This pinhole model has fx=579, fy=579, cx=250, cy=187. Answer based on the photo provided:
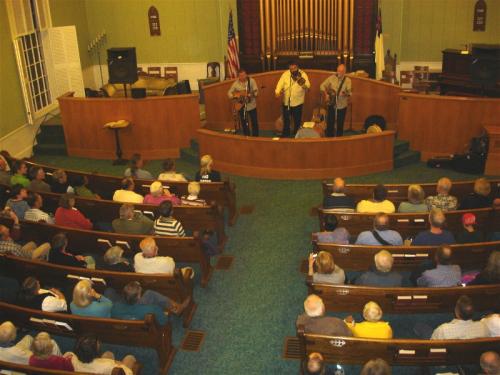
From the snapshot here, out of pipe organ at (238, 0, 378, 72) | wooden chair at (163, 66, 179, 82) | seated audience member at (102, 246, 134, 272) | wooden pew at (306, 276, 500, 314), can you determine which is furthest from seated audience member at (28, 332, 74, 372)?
wooden chair at (163, 66, 179, 82)

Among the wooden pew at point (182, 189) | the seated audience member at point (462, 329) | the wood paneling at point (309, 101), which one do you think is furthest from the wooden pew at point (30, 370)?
the wood paneling at point (309, 101)

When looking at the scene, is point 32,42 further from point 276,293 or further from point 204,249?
point 276,293

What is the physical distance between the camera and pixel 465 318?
4.48m

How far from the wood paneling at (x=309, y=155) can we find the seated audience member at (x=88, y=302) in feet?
15.1

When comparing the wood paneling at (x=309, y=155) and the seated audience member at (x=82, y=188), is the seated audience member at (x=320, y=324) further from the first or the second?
the wood paneling at (x=309, y=155)

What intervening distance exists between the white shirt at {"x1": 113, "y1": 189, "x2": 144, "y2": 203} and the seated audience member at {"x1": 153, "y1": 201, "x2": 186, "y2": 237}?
0.91 metres

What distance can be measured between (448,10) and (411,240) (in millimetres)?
8748

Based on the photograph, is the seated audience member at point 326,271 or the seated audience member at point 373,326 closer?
the seated audience member at point 373,326

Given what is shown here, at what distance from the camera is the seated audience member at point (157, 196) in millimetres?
6906

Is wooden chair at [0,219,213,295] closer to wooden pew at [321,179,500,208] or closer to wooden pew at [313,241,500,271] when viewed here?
wooden pew at [313,241,500,271]

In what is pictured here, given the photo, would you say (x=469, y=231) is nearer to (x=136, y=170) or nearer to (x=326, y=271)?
(x=326, y=271)

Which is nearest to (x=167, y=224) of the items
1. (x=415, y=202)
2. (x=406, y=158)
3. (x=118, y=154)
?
(x=415, y=202)

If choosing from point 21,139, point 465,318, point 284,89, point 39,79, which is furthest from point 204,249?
point 39,79

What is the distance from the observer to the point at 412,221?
20.6 feet
